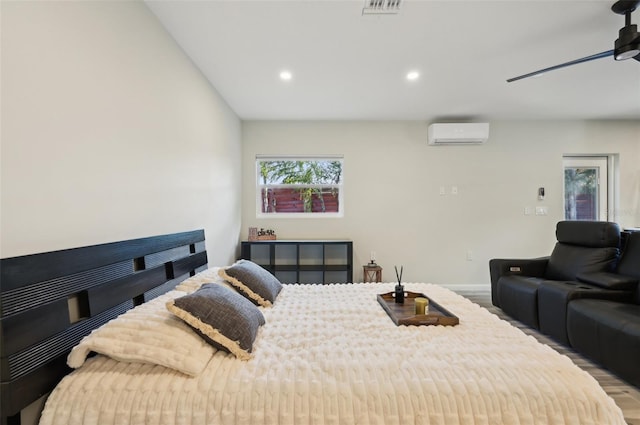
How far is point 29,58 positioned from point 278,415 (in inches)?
61.8

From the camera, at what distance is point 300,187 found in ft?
14.6

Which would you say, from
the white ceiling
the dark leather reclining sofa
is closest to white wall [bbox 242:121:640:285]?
the white ceiling

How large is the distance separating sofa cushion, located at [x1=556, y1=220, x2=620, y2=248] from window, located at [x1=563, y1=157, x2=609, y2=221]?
152 cm

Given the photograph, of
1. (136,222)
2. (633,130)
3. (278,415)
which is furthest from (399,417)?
(633,130)

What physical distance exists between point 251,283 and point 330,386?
1.06 meters

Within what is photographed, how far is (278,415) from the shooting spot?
103cm

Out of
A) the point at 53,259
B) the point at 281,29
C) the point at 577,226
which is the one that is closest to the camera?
the point at 53,259

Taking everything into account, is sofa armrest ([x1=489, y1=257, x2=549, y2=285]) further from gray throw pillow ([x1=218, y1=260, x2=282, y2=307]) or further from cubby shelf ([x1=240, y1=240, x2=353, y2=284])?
gray throw pillow ([x1=218, y1=260, x2=282, y2=307])

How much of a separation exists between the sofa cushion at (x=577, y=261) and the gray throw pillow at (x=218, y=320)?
322cm

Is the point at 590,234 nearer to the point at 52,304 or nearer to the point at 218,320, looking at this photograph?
the point at 218,320

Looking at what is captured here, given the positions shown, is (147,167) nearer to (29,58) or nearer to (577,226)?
(29,58)

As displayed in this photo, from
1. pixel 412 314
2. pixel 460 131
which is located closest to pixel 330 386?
pixel 412 314

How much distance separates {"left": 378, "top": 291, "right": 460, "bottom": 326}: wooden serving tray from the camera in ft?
5.35

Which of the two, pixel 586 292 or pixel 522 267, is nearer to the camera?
pixel 586 292
